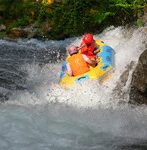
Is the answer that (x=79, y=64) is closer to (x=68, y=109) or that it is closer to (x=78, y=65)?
(x=78, y=65)

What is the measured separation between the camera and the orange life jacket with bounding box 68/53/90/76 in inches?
374

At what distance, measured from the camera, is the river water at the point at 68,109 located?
22.0 feet

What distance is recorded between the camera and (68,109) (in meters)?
8.29

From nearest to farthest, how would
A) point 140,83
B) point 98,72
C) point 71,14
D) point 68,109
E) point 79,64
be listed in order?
point 140,83 → point 68,109 → point 98,72 → point 79,64 → point 71,14

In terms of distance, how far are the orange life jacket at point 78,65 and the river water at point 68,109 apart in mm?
528

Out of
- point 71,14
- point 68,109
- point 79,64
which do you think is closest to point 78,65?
point 79,64

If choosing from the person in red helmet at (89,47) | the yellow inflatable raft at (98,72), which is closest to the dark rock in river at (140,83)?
the yellow inflatable raft at (98,72)

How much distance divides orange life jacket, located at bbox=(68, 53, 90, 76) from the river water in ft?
1.73

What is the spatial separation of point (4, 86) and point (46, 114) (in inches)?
88.3

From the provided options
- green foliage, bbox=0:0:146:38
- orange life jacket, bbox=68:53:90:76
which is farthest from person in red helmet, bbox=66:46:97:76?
green foliage, bbox=0:0:146:38

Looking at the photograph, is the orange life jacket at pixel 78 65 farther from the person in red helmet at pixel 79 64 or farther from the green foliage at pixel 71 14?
the green foliage at pixel 71 14

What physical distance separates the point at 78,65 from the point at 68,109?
62.1 inches

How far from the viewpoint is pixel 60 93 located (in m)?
9.10

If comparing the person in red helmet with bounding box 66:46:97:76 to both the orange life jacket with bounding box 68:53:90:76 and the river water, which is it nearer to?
the orange life jacket with bounding box 68:53:90:76
